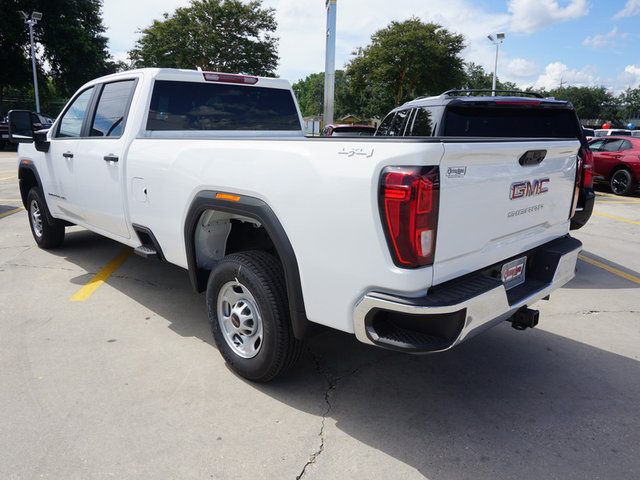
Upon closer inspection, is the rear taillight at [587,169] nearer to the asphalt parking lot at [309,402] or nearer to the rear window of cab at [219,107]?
the asphalt parking lot at [309,402]

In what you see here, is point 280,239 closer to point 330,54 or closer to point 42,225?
point 42,225

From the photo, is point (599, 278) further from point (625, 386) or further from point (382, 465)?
point (382, 465)

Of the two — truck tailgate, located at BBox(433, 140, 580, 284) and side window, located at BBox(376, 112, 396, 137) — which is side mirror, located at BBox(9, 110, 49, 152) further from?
truck tailgate, located at BBox(433, 140, 580, 284)

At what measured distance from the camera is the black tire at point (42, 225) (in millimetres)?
5723

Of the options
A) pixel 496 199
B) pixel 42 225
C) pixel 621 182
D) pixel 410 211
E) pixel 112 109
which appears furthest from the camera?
pixel 621 182

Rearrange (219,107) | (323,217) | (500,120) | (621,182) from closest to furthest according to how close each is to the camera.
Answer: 1. (323,217)
2. (219,107)
3. (500,120)
4. (621,182)

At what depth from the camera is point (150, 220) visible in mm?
3674

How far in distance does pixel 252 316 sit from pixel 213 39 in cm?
3804

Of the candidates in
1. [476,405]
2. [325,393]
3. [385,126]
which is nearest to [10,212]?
[385,126]

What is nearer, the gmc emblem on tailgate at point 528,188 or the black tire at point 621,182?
the gmc emblem on tailgate at point 528,188

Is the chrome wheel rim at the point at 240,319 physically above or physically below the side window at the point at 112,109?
below

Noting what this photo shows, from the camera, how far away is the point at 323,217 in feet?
7.68

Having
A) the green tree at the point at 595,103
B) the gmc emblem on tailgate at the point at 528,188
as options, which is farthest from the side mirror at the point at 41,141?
the green tree at the point at 595,103

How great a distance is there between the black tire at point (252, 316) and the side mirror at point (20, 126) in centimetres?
379
